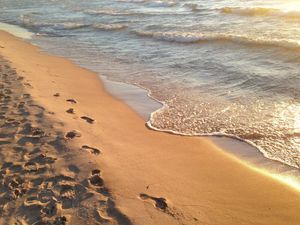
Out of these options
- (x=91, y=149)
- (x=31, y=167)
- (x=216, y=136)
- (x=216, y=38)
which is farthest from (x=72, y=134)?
(x=216, y=38)

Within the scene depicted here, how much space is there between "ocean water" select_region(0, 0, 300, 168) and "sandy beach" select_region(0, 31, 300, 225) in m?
0.75

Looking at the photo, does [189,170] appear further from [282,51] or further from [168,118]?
[282,51]

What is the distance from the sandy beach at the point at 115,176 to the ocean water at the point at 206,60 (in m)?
0.75

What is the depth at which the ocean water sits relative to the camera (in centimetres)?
636

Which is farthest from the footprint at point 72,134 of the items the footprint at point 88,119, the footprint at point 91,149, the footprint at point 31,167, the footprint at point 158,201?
the footprint at point 158,201

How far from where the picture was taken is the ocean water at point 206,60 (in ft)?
20.9

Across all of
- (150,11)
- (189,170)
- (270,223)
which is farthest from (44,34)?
(270,223)

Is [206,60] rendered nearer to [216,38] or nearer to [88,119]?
[216,38]

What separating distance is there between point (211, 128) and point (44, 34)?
1357 cm

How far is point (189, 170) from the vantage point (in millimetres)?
4922

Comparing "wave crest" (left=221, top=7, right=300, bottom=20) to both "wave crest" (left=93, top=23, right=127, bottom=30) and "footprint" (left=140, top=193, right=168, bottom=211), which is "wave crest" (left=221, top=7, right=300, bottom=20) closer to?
"wave crest" (left=93, top=23, right=127, bottom=30)

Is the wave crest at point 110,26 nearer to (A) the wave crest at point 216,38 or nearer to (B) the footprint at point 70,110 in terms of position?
(A) the wave crest at point 216,38

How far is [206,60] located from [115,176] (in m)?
6.76

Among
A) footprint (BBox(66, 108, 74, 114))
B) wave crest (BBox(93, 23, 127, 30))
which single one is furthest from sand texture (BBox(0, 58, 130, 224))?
wave crest (BBox(93, 23, 127, 30))
